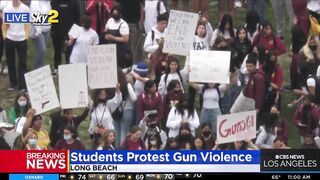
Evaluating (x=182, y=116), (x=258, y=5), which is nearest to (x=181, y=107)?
(x=182, y=116)

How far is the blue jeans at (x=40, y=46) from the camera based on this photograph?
744 inches

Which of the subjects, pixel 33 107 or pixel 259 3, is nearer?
pixel 33 107

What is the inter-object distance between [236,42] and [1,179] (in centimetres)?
384

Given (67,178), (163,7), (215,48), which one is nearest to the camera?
(67,178)

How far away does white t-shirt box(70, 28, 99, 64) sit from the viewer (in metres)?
18.3

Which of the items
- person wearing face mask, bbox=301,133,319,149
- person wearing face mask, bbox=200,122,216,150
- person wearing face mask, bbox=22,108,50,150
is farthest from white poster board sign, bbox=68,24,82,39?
person wearing face mask, bbox=301,133,319,149

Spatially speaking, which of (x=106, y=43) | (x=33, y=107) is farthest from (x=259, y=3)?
(x=33, y=107)

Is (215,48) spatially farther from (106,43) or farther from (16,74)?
(16,74)

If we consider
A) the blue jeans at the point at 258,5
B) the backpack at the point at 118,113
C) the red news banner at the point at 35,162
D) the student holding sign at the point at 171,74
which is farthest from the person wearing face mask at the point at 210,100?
the blue jeans at the point at 258,5

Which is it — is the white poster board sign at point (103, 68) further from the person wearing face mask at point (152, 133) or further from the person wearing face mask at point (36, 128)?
the person wearing face mask at point (36, 128)

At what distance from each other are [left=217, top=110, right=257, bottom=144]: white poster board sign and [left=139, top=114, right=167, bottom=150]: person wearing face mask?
0.75 metres

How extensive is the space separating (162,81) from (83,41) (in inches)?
48.9

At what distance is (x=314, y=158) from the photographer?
1681cm

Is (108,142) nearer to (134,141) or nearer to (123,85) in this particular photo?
(134,141)
